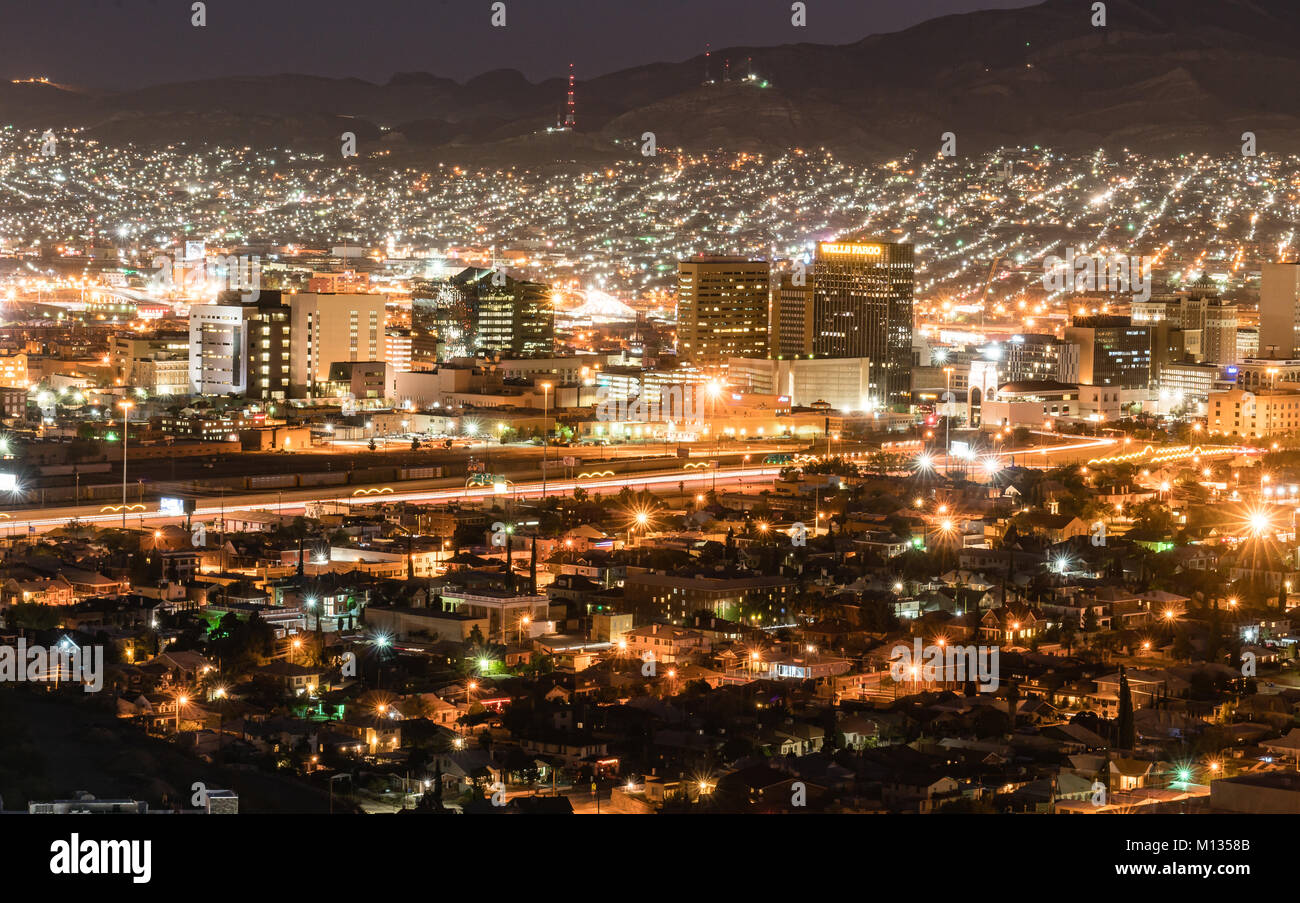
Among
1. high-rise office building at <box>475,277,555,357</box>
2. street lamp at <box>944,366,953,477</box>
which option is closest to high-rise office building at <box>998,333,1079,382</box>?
street lamp at <box>944,366,953,477</box>

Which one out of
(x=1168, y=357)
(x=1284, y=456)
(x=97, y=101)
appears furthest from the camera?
(x=97, y=101)

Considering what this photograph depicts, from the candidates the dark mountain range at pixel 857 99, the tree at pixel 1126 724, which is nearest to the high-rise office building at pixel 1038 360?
the tree at pixel 1126 724

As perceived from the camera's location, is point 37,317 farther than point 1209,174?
No

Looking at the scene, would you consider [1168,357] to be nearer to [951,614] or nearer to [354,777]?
[951,614]

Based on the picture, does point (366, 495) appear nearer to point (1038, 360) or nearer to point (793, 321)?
point (793, 321)

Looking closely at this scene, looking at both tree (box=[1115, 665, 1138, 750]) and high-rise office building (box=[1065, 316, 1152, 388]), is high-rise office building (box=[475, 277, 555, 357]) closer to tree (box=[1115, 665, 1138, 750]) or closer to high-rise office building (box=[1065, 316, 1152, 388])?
high-rise office building (box=[1065, 316, 1152, 388])
